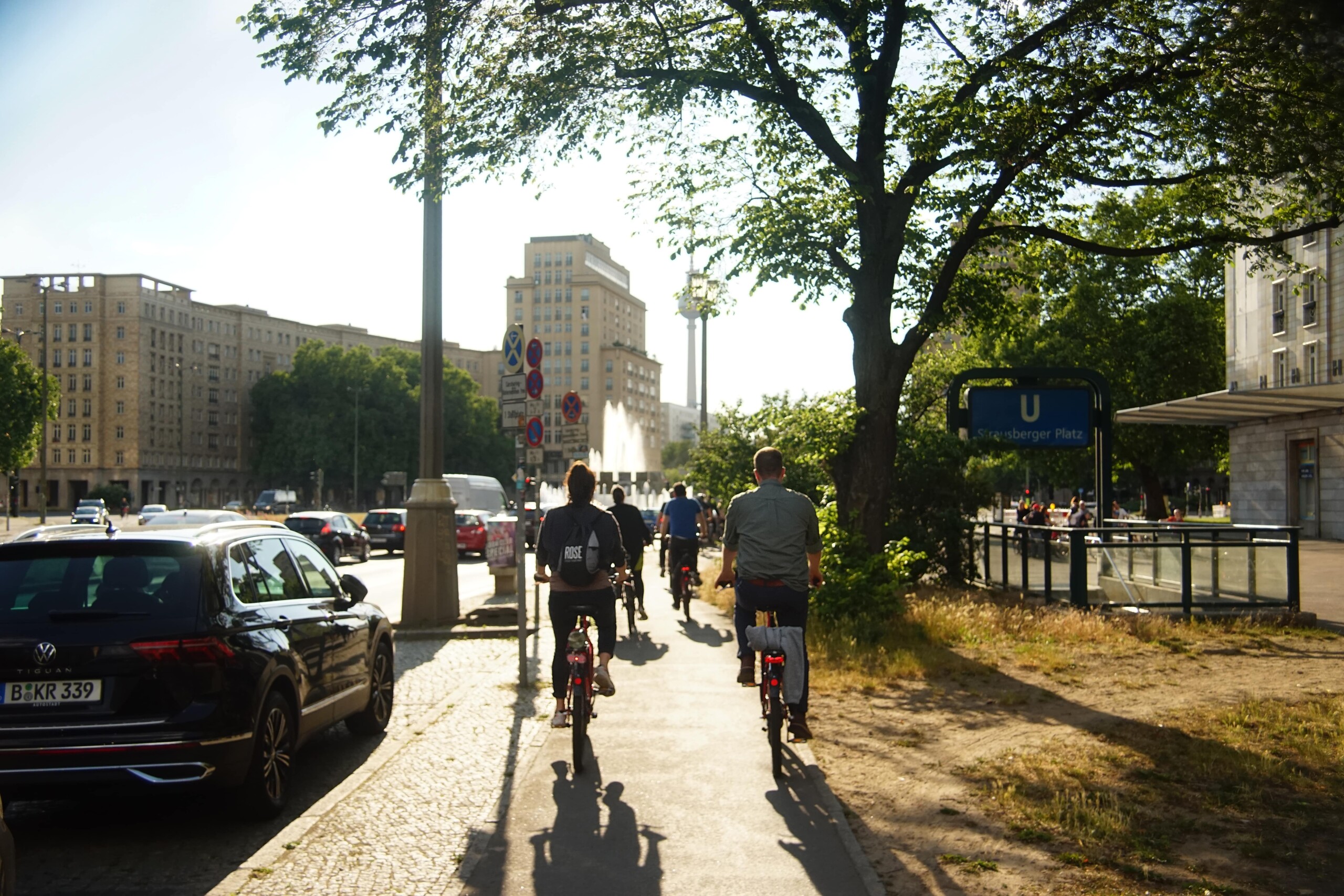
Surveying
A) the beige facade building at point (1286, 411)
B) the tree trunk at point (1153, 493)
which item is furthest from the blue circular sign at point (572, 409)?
the tree trunk at point (1153, 493)

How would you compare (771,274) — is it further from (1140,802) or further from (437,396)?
(1140,802)

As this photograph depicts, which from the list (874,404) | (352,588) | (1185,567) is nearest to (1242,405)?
(1185,567)

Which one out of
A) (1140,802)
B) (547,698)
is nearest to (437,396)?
(547,698)

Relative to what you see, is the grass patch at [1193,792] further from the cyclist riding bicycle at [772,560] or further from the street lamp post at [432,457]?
the street lamp post at [432,457]

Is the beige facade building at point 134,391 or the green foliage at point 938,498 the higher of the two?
the beige facade building at point 134,391

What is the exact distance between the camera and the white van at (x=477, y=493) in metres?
50.3

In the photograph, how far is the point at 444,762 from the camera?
7816mm

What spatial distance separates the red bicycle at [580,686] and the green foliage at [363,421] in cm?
9559

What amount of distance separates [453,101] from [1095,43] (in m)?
7.32

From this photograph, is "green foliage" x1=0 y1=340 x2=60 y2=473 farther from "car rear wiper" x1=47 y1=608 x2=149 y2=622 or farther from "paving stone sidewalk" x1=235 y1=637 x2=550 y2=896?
"car rear wiper" x1=47 y1=608 x2=149 y2=622

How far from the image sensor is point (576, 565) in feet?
25.9

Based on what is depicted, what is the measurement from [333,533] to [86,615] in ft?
94.3

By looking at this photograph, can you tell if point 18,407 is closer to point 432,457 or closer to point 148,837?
point 432,457

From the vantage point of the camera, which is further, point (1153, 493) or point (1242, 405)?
point (1153, 493)
